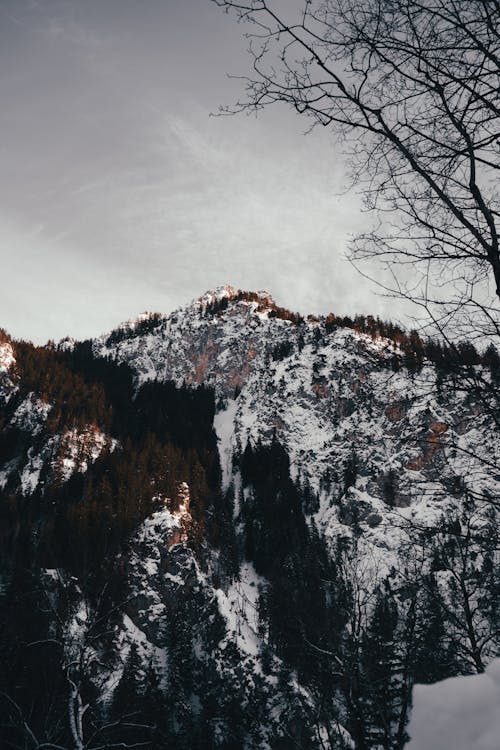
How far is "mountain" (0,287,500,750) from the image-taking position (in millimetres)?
5949

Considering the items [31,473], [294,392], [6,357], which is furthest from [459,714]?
[294,392]

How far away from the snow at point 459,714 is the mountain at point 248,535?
123 cm

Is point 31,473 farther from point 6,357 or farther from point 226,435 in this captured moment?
point 226,435

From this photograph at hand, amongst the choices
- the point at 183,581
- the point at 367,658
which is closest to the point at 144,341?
the point at 183,581

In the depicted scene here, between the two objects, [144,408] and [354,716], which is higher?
[144,408]

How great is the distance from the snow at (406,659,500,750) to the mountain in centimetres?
123

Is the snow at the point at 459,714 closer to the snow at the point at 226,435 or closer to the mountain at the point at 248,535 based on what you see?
the mountain at the point at 248,535

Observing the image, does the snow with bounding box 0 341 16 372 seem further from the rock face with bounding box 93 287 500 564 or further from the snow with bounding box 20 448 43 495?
the rock face with bounding box 93 287 500 564

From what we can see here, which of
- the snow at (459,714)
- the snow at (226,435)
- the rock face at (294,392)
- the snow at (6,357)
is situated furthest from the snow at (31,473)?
the snow at (459,714)

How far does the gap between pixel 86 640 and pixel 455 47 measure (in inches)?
378

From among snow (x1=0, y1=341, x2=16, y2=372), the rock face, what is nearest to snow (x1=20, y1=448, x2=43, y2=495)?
snow (x1=0, y1=341, x2=16, y2=372)

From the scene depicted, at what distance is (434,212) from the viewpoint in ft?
10.9

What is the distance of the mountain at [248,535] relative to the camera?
595 centimetres

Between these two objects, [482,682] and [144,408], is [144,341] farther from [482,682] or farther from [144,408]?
[482,682]
